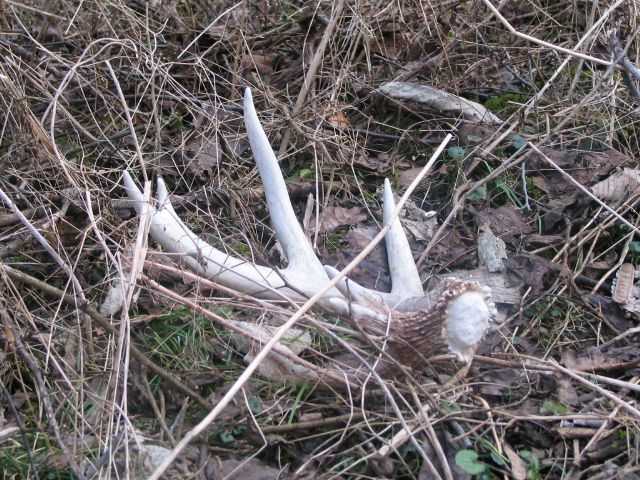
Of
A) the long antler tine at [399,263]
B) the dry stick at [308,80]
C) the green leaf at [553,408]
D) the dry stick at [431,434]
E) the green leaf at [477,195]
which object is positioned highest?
the dry stick at [308,80]

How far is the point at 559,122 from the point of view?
353 cm

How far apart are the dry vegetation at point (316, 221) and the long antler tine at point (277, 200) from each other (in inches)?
9.9

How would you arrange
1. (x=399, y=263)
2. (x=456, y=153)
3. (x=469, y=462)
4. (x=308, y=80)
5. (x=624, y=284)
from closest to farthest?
1. (x=469, y=462)
2. (x=399, y=263)
3. (x=624, y=284)
4. (x=456, y=153)
5. (x=308, y=80)

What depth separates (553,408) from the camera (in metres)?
2.28

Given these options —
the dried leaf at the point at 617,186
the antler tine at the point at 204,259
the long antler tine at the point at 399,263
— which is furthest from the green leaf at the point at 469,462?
the dried leaf at the point at 617,186

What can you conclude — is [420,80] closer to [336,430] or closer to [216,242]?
[216,242]

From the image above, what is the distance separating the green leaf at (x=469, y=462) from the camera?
204 cm

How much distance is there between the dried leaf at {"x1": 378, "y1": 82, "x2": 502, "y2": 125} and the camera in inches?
142

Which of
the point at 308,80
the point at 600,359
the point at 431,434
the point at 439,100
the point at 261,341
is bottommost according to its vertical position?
the point at 600,359

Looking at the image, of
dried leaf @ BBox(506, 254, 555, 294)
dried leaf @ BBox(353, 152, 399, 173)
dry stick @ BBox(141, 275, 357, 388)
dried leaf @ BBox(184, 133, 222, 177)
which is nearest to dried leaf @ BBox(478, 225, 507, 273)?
dried leaf @ BBox(506, 254, 555, 294)

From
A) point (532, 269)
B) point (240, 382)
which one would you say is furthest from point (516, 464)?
point (532, 269)

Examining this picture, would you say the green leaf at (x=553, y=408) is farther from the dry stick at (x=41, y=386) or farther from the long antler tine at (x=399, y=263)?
the dry stick at (x=41, y=386)

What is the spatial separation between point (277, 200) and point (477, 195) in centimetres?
95

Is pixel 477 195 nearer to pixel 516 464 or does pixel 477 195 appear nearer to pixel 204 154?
pixel 204 154
